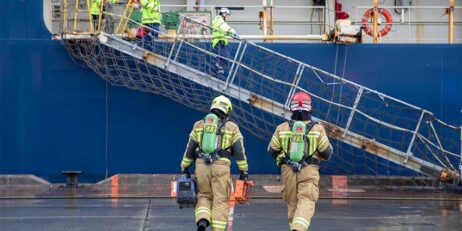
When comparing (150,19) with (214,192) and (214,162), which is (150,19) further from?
(214,192)

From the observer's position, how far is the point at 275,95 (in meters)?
18.2

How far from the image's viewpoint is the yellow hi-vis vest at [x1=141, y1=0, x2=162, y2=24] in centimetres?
1719

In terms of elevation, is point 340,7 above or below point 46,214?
above

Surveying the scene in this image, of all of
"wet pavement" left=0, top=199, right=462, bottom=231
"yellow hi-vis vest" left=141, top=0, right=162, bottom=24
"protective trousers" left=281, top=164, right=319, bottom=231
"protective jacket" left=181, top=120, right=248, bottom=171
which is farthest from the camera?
"yellow hi-vis vest" left=141, top=0, right=162, bottom=24

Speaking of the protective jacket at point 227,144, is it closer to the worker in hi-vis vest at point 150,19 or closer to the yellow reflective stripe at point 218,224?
the yellow reflective stripe at point 218,224

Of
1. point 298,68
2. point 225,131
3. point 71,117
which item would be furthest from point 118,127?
point 225,131

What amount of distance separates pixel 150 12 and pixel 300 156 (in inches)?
332

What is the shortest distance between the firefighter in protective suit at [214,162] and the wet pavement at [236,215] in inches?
81.8

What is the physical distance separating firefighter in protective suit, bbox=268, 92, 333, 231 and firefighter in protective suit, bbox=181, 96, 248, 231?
605mm

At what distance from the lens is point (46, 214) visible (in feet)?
45.0

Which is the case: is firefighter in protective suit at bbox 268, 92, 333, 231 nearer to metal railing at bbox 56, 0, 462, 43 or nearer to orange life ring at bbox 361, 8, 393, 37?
metal railing at bbox 56, 0, 462, 43

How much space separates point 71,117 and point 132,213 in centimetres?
532

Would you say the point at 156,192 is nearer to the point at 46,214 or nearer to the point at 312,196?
the point at 46,214

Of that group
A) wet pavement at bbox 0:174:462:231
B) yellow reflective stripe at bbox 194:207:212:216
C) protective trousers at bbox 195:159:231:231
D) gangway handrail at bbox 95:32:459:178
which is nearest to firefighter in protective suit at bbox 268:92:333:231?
protective trousers at bbox 195:159:231:231
